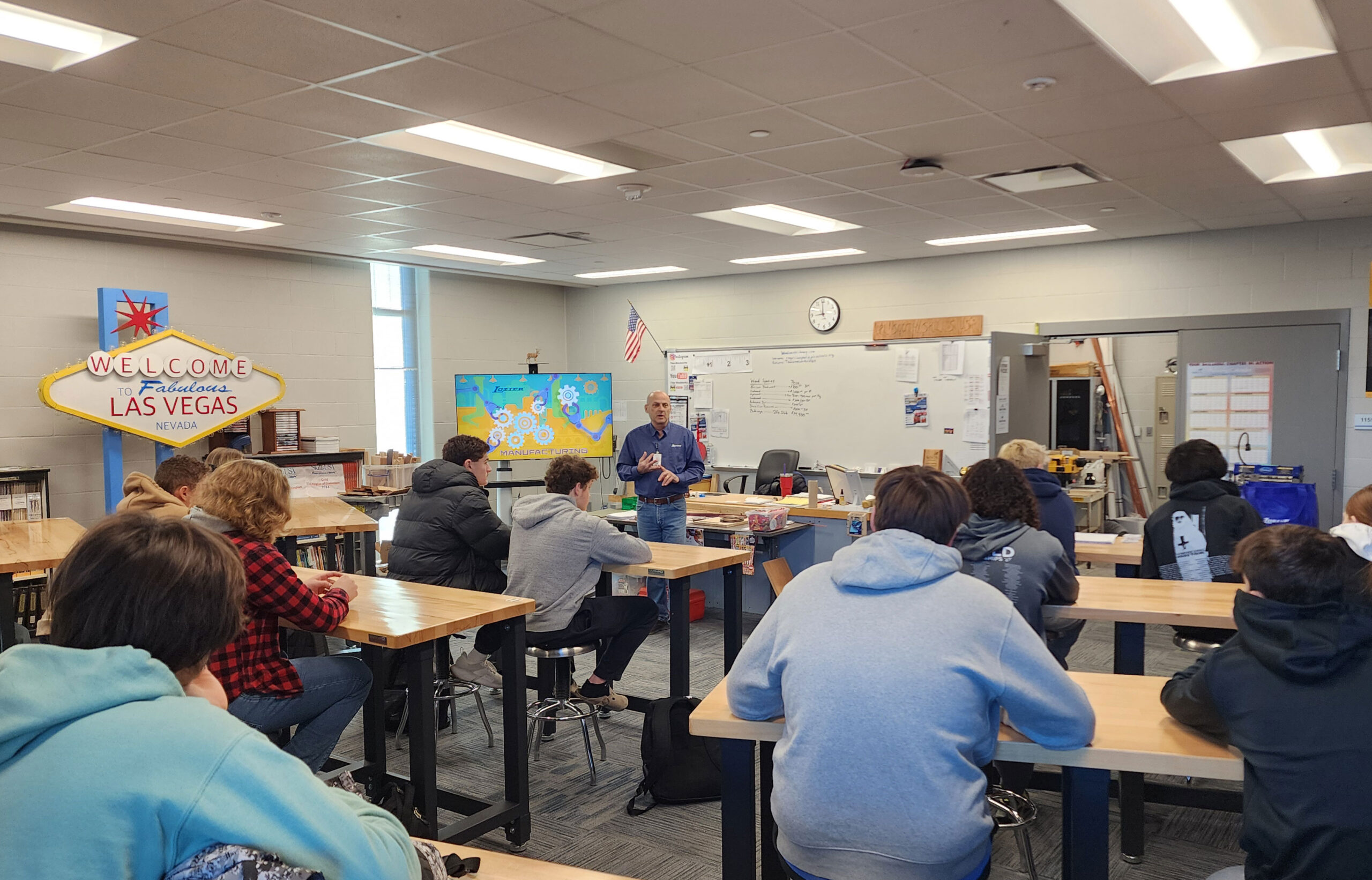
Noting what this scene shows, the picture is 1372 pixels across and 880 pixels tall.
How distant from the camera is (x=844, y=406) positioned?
27.3 feet

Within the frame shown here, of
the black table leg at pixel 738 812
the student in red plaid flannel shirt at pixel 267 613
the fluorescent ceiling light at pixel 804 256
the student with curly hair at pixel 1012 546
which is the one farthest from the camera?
the fluorescent ceiling light at pixel 804 256

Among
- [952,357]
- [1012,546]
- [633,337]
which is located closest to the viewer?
[1012,546]

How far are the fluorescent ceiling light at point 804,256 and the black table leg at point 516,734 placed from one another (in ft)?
16.7

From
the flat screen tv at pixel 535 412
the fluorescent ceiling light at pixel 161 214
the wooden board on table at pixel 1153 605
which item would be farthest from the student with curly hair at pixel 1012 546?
the flat screen tv at pixel 535 412

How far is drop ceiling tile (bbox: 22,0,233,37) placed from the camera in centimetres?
271

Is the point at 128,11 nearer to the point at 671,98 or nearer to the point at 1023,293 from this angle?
the point at 671,98

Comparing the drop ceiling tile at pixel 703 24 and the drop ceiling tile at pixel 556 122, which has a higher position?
the drop ceiling tile at pixel 703 24

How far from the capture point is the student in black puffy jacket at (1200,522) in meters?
3.71

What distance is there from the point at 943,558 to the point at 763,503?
4908mm

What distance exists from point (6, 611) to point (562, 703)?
2201 mm

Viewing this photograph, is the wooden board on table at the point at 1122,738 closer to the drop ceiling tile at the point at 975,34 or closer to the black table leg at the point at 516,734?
the black table leg at the point at 516,734

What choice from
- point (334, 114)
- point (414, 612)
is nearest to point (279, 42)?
point (334, 114)

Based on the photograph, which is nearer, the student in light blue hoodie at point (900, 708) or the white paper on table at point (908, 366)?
the student in light blue hoodie at point (900, 708)

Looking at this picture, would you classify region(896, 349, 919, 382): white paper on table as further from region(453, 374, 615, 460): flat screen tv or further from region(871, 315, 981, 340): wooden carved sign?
region(453, 374, 615, 460): flat screen tv
